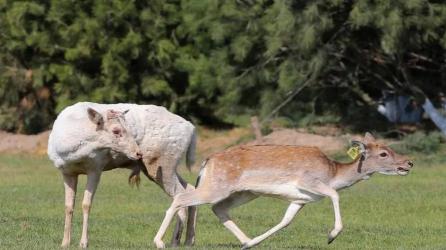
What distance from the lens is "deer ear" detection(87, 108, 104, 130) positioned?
13.8 metres

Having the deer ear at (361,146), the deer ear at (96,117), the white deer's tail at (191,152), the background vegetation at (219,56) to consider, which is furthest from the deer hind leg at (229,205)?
the background vegetation at (219,56)

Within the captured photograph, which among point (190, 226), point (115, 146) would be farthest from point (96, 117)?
point (190, 226)

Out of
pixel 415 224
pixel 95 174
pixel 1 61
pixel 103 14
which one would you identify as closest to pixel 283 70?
pixel 103 14

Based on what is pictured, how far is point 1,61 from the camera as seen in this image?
115 ft

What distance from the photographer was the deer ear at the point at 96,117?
13828 mm

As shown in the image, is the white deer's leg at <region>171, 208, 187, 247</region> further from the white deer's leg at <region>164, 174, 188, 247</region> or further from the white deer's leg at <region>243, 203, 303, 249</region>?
the white deer's leg at <region>243, 203, 303, 249</region>

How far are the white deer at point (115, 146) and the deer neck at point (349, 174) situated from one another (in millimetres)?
1844

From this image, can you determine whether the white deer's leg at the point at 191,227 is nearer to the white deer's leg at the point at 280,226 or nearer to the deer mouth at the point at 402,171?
the white deer's leg at the point at 280,226

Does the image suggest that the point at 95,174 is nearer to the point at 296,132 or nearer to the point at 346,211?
the point at 346,211

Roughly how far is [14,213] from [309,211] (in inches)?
201

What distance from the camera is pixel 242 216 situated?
18938 millimetres

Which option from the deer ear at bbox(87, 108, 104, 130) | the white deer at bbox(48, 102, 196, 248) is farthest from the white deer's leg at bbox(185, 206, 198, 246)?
the deer ear at bbox(87, 108, 104, 130)

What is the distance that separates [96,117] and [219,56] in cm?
1846

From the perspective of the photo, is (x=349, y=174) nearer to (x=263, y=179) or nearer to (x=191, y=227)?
(x=263, y=179)
